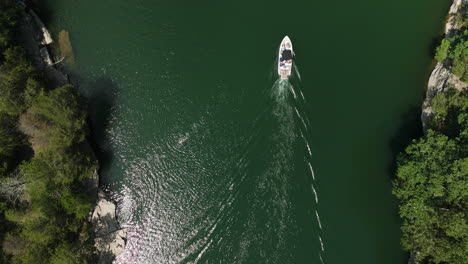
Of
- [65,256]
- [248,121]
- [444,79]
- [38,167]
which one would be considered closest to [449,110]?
[444,79]

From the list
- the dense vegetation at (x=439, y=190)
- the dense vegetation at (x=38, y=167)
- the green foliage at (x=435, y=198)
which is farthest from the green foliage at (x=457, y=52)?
the dense vegetation at (x=38, y=167)

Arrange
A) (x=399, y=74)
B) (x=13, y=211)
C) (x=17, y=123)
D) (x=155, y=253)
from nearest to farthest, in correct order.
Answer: (x=13, y=211) → (x=17, y=123) → (x=155, y=253) → (x=399, y=74)

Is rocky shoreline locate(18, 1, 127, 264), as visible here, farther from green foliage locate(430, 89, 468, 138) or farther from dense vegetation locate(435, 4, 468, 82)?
dense vegetation locate(435, 4, 468, 82)

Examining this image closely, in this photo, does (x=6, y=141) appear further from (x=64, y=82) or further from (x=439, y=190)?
(x=439, y=190)

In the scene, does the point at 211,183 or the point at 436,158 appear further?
the point at 211,183

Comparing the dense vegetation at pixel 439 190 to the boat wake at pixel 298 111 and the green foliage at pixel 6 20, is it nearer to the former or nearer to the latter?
the boat wake at pixel 298 111

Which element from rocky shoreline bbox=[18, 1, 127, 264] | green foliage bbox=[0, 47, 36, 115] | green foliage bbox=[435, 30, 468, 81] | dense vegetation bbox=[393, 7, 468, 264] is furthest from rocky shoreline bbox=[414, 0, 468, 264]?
green foliage bbox=[0, 47, 36, 115]

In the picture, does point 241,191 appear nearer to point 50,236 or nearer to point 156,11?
point 50,236

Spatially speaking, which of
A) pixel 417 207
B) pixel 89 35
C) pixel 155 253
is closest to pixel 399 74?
pixel 417 207
